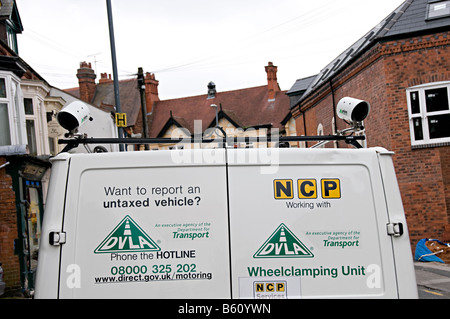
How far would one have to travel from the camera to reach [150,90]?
189 feet

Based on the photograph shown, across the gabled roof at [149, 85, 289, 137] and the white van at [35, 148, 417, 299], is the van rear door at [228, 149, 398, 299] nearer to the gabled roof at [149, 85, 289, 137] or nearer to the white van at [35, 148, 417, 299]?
the white van at [35, 148, 417, 299]

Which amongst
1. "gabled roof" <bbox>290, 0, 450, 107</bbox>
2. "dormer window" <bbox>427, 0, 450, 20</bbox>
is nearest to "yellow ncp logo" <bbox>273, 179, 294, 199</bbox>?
"gabled roof" <bbox>290, 0, 450, 107</bbox>

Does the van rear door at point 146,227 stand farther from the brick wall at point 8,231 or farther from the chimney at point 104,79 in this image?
the chimney at point 104,79

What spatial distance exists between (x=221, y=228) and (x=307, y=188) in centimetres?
60

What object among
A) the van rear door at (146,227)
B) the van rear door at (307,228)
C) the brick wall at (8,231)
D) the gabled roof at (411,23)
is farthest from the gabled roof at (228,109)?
the van rear door at (146,227)

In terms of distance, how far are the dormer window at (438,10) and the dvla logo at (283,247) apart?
1521cm

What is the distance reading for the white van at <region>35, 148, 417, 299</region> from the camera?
310cm

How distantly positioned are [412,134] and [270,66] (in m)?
37.1

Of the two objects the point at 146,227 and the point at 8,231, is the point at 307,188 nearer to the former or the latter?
the point at 146,227

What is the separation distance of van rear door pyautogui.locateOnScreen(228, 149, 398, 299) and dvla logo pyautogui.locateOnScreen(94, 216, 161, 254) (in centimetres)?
52

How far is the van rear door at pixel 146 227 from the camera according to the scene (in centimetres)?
309
